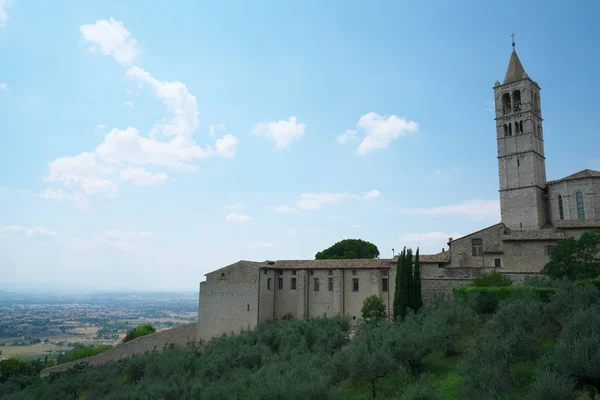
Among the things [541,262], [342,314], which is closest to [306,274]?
[342,314]

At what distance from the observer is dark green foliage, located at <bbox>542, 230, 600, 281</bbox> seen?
2339 centimetres

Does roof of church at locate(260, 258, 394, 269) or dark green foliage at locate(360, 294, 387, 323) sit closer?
dark green foliage at locate(360, 294, 387, 323)

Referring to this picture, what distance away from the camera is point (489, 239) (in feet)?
103

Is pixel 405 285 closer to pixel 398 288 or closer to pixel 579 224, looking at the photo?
pixel 398 288

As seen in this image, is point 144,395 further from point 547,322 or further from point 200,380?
point 547,322

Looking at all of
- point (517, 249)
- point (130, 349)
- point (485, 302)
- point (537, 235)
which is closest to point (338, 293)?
point (517, 249)

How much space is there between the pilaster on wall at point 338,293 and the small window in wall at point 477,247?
33.9ft

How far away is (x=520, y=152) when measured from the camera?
40156 millimetres

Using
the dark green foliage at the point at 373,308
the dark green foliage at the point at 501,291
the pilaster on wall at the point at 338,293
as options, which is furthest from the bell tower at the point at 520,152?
the dark green foliage at the point at 501,291

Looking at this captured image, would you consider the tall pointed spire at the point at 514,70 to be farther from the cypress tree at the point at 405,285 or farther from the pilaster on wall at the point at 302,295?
the pilaster on wall at the point at 302,295

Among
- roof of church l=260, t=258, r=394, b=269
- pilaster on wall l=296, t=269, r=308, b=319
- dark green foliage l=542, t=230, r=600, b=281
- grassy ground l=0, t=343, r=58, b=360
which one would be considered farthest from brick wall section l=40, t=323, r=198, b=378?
grassy ground l=0, t=343, r=58, b=360

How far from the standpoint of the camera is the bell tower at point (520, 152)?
3916 centimetres

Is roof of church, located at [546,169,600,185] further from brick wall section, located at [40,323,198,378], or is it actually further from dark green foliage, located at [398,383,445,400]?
brick wall section, located at [40,323,198,378]

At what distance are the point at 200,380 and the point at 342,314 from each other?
48.7ft
